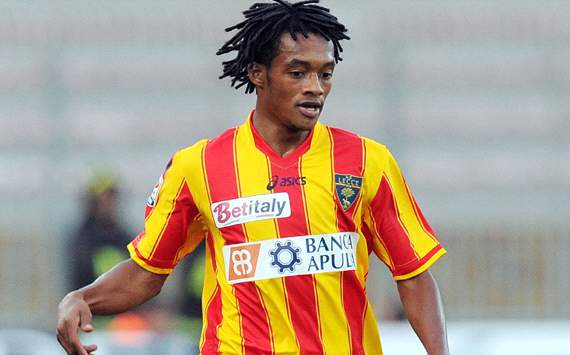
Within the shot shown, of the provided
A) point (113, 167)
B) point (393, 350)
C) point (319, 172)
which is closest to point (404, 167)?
point (113, 167)

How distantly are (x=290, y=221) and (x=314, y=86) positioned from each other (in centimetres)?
48

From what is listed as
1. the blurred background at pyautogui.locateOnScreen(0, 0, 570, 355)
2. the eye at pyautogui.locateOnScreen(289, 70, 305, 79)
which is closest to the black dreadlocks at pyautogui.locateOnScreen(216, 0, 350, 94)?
the eye at pyautogui.locateOnScreen(289, 70, 305, 79)

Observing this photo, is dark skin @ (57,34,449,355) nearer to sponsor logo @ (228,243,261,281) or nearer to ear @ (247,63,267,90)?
ear @ (247,63,267,90)

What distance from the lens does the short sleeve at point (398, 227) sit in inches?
181

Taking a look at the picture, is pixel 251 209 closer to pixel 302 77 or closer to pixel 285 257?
pixel 285 257

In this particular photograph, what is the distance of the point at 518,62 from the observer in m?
12.0

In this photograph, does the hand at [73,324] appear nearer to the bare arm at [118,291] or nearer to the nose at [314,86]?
the bare arm at [118,291]

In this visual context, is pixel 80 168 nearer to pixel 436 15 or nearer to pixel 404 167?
pixel 404 167

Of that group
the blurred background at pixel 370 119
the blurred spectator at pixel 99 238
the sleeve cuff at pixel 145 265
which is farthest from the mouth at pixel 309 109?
the blurred background at pixel 370 119

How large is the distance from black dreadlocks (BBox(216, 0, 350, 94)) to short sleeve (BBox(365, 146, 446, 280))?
49cm

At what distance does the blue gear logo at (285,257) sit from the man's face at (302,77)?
453 millimetres

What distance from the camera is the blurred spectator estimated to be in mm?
9266

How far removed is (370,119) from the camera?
11219mm

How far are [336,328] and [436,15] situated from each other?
792cm
